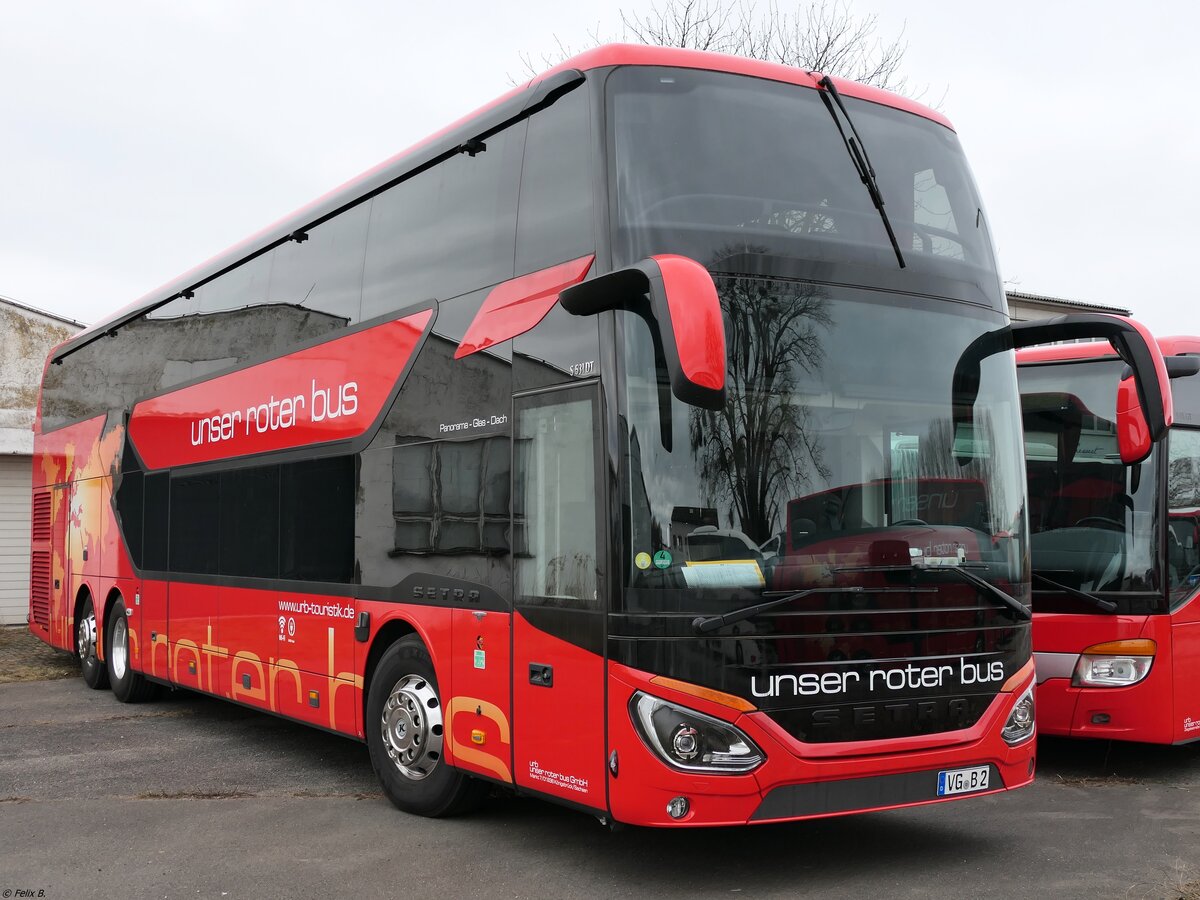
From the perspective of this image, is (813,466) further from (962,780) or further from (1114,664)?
(1114,664)

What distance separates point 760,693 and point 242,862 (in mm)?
2884

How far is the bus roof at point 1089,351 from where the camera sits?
909cm

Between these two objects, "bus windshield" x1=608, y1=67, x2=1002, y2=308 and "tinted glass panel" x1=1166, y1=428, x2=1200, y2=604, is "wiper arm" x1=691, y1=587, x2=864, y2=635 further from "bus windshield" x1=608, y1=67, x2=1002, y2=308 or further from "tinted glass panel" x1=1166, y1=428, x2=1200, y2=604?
"tinted glass panel" x1=1166, y1=428, x2=1200, y2=604

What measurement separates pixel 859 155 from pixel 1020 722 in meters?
2.92

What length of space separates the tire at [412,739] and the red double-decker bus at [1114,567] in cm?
416

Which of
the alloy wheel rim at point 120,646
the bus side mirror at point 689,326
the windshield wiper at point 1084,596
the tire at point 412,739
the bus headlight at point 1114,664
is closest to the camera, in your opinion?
the bus side mirror at point 689,326

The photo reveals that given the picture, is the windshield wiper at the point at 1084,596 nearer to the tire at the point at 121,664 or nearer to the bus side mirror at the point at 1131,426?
the bus side mirror at the point at 1131,426

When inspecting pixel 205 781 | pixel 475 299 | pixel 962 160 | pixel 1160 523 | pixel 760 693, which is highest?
pixel 962 160

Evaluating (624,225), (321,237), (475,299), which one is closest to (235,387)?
(321,237)

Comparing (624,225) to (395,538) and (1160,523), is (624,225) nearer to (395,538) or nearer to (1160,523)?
(395,538)

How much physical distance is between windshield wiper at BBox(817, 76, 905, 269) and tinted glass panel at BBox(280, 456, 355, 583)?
373 cm

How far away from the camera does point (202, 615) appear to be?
10547 millimetres

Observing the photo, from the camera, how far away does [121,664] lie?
12.9 meters

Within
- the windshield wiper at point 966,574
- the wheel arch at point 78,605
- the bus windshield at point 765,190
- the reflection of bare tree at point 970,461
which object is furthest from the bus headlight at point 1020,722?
the wheel arch at point 78,605
